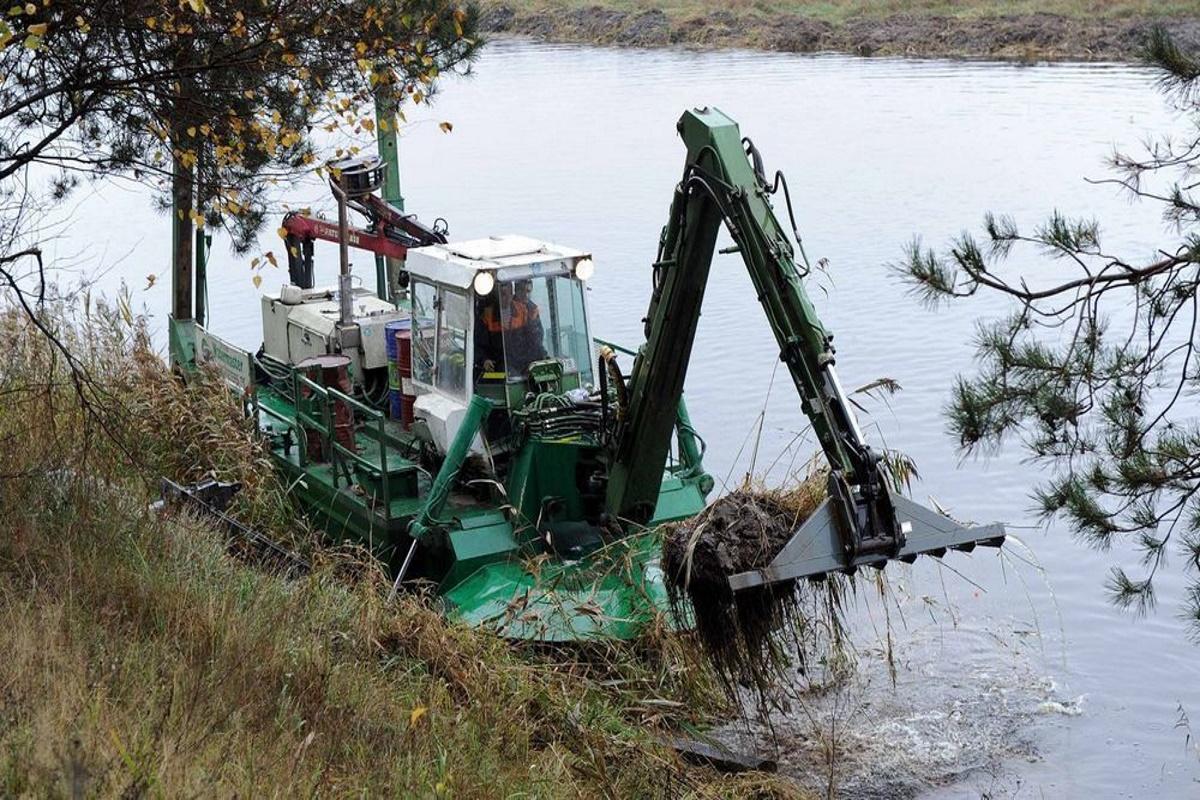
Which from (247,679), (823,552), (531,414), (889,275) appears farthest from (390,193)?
(247,679)

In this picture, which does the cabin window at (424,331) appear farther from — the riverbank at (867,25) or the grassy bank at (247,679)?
the riverbank at (867,25)

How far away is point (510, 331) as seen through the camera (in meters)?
11.0

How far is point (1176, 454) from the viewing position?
21.1 ft

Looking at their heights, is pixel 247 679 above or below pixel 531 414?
below

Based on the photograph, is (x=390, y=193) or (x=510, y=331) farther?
(x=390, y=193)

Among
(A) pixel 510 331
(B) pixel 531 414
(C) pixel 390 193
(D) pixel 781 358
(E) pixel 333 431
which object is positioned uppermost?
(C) pixel 390 193

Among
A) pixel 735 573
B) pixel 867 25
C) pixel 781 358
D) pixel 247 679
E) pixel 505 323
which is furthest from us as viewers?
pixel 867 25

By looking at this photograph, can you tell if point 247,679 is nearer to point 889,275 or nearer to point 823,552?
point 823,552

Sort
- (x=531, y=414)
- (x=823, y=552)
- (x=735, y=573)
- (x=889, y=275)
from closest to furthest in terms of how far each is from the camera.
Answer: (x=823, y=552)
(x=735, y=573)
(x=889, y=275)
(x=531, y=414)

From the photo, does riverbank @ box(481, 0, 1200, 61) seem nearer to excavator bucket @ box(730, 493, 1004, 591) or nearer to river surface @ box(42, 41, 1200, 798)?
river surface @ box(42, 41, 1200, 798)

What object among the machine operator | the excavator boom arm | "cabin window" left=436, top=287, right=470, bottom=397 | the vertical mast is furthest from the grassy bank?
the vertical mast

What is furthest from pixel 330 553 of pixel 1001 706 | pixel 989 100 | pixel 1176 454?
pixel 989 100

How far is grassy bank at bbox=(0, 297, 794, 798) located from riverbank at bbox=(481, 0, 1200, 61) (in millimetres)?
27048

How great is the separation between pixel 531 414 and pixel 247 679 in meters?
4.38
